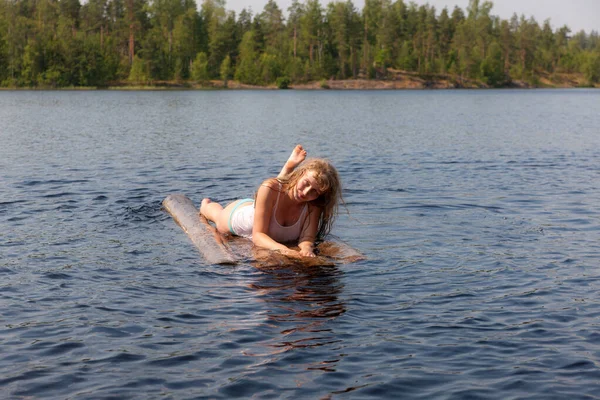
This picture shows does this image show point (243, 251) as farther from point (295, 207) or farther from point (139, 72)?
point (139, 72)

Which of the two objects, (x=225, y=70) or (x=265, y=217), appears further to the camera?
(x=225, y=70)

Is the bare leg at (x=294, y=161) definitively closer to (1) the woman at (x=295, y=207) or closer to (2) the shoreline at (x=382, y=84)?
(1) the woman at (x=295, y=207)

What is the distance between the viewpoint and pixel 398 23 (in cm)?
17500

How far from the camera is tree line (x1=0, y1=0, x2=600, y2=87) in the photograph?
136 m

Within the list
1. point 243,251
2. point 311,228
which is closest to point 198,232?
point 243,251

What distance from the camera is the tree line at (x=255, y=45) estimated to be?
136 metres

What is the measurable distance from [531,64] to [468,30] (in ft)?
62.1

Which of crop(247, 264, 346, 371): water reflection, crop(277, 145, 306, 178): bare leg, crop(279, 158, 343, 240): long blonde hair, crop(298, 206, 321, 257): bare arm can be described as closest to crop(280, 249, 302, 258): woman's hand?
crop(247, 264, 346, 371): water reflection

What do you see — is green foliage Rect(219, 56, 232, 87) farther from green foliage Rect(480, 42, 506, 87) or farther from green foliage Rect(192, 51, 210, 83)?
green foliage Rect(480, 42, 506, 87)

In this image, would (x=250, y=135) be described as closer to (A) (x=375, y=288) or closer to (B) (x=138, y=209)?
(B) (x=138, y=209)

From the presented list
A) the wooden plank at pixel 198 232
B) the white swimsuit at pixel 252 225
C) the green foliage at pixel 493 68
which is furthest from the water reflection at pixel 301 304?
the green foliage at pixel 493 68

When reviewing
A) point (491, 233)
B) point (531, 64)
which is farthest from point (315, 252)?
point (531, 64)

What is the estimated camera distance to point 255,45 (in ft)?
540

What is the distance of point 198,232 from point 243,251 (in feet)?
4.45
